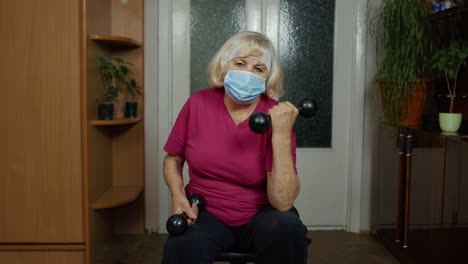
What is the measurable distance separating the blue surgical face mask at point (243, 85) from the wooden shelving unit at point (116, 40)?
2.91 feet

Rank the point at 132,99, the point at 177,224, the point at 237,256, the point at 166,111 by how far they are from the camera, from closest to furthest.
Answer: the point at 177,224 → the point at 237,256 → the point at 132,99 → the point at 166,111

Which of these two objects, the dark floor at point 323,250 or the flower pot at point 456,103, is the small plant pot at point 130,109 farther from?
the flower pot at point 456,103

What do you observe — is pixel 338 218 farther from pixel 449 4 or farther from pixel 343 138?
pixel 449 4

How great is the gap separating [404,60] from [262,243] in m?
1.47

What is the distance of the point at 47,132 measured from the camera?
76.6 inches

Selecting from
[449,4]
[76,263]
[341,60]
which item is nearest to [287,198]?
[76,263]

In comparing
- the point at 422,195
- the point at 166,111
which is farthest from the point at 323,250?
the point at 166,111

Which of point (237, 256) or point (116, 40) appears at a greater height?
point (116, 40)

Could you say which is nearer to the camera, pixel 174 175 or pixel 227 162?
pixel 227 162

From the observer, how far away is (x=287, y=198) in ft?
4.62

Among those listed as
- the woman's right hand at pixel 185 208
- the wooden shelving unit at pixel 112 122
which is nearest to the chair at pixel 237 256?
the woman's right hand at pixel 185 208

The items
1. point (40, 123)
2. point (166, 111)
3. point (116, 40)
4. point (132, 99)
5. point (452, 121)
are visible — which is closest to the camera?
point (40, 123)

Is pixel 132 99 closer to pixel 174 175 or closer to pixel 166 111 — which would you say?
pixel 166 111

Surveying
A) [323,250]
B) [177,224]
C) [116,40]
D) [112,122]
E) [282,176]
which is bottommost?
[323,250]
